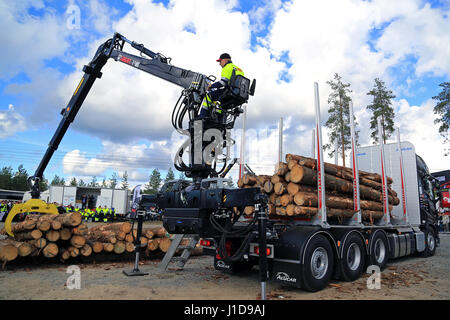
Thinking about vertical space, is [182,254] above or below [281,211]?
below

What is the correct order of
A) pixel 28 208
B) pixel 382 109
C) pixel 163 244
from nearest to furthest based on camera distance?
pixel 28 208 < pixel 163 244 < pixel 382 109

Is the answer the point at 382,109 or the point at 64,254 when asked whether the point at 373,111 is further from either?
the point at 64,254

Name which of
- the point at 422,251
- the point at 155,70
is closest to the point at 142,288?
the point at 155,70

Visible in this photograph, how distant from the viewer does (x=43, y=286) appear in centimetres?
541

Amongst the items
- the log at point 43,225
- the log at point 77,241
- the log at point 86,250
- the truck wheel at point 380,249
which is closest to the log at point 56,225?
the log at point 43,225

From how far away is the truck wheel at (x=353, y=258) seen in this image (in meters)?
6.03

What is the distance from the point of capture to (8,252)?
673cm

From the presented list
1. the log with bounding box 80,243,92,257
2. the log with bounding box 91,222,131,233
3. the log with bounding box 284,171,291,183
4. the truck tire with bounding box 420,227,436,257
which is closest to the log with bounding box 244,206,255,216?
the log with bounding box 284,171,291,183

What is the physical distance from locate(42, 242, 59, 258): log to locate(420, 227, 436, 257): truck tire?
10.8 meters

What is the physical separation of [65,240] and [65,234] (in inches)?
8.2

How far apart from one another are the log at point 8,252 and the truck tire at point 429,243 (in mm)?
11555

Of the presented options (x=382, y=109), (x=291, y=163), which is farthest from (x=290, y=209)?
(x=382, y=109)

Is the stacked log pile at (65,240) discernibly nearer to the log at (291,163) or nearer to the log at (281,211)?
the log at (281,211)

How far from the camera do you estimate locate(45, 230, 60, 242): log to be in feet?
24.1
